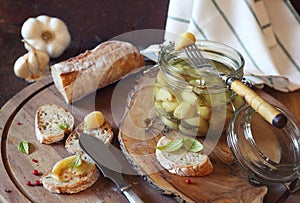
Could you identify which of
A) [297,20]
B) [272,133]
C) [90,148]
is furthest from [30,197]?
[297,20]

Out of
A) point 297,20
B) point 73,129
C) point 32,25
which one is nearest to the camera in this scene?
point 73,129

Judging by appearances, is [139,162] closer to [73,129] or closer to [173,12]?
[73,129]

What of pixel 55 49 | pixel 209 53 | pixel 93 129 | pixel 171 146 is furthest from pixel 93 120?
pixel 55 49

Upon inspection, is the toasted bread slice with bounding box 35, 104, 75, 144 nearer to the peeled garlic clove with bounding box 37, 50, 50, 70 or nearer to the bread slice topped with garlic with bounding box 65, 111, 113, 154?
the bread slice topped with garlic with bounding box 65, 111, 113, 154

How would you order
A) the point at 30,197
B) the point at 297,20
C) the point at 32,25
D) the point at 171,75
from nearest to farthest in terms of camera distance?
the point at 30,197 → the point at 171,75 → the point at 297,20 → the point at 32,25

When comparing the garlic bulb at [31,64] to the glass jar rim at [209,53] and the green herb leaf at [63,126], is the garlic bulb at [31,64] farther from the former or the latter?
the glass jar rim at [209,53]

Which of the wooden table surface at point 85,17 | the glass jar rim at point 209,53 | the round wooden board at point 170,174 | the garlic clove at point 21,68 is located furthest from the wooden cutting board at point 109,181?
the wooden table surface at point 85,17

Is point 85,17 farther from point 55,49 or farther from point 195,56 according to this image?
point 195,56
